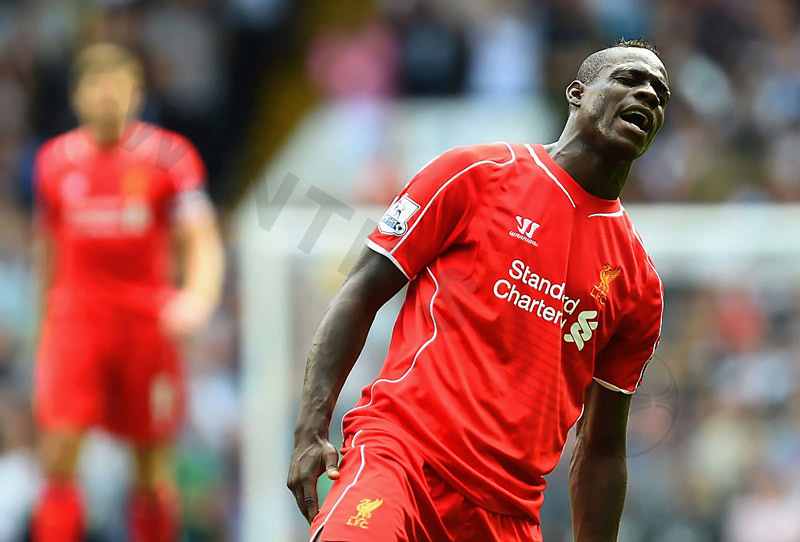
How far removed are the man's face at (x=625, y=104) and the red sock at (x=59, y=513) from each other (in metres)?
4.24

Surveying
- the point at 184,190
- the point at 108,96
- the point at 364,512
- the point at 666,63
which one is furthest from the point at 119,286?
the point at 666,63

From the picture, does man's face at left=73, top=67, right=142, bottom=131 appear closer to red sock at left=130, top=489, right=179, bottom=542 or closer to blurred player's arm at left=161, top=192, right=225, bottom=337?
blurred player's arm at left=161, top=192, right=225, bottom=337

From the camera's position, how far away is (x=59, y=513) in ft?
23.7

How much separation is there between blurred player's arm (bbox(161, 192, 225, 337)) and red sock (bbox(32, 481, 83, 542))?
1061mm

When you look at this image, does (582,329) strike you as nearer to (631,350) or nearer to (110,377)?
(631,350)

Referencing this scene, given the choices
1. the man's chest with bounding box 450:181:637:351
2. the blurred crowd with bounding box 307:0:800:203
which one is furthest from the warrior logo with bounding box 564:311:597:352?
the blurred crowd with bounding box 307:0:800:203

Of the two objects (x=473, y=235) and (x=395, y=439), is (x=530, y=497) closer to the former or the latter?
(x=395, y=439)

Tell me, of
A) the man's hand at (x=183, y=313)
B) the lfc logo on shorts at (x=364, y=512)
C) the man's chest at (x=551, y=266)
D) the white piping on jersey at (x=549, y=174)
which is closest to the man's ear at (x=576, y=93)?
the white piping on jersey at (x=549, y=174)

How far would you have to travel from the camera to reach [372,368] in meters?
9.70

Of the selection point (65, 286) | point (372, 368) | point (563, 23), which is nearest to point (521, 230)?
point (65, 286)

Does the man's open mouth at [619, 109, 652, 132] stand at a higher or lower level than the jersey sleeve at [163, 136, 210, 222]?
higher

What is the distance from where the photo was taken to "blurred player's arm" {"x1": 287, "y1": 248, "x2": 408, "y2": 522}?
3812 mm

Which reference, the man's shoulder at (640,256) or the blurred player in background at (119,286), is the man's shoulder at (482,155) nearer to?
the man's shoulder at (640,256)

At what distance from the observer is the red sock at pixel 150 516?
7512 millimetres
